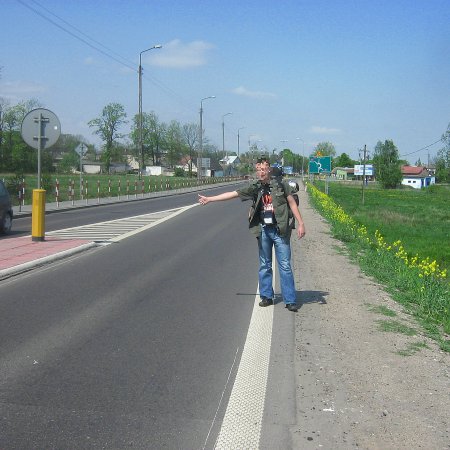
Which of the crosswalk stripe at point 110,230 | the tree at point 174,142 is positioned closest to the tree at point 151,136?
the tree at point 174,142

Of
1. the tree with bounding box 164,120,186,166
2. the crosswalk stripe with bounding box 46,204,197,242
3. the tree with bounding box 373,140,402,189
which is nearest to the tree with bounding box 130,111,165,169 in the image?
the tree with bounding box 164,120,186,166

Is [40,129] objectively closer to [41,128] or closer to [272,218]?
[41,128]

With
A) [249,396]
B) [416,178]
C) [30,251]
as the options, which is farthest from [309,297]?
[416,178]

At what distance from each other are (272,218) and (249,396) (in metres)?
3.11

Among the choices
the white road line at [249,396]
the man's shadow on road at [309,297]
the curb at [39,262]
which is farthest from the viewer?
the curb at [39,262]

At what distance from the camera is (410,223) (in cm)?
2833

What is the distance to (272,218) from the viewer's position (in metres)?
7.30

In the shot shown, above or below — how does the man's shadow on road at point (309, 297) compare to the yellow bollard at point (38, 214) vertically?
below

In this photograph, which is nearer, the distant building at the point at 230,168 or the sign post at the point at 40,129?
the sign post at the point at 40,129

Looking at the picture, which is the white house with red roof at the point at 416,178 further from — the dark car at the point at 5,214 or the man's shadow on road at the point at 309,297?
the man's shadow on road at the point at 309,297

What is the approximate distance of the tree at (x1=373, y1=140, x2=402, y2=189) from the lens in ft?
393

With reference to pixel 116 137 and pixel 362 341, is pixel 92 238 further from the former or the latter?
pixel 116 137

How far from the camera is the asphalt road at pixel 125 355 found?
3.90 meters

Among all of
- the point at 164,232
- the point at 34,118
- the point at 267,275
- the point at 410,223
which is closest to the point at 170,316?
the point at 267,275
